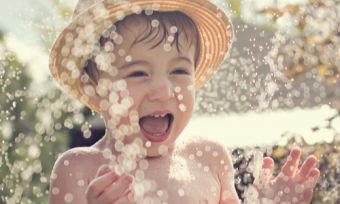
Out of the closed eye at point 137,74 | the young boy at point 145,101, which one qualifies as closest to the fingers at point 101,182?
the young boy at point 145,101

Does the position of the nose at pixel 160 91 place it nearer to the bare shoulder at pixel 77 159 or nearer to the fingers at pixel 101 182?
the bare shoulder at pixel 77 159

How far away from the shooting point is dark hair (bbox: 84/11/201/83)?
8.93 feet

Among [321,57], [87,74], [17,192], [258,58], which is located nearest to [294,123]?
[321,57]

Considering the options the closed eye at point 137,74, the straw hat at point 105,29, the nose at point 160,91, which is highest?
the straw hat at point 105,29

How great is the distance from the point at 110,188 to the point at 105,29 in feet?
2.28

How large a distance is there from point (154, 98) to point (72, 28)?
40 centimetres

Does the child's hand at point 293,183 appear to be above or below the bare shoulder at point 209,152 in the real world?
below

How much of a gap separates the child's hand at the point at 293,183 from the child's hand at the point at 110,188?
2.37ft

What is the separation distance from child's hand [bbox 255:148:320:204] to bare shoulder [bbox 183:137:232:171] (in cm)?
18

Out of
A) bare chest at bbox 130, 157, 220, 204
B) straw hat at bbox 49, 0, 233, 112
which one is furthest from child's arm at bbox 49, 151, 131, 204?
straw hat at bbox 49, 0, 233, 112

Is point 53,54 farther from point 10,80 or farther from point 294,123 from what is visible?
point 10,80

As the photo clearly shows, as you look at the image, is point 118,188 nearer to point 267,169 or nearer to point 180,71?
point 180,71

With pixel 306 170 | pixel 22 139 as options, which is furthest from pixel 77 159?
pixel 22 139

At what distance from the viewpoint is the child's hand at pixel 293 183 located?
2797mm
